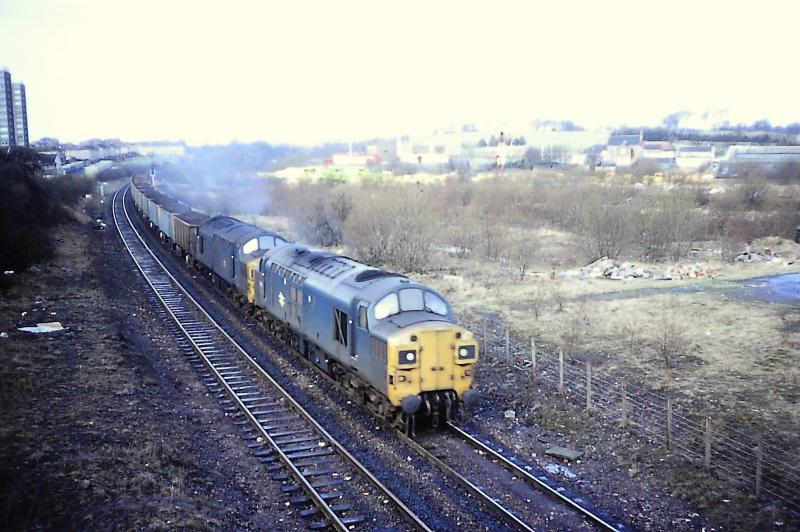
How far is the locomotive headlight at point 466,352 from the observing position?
13766 millimetres

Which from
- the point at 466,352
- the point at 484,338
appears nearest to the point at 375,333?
the point at 466,352

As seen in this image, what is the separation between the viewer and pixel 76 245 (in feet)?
133

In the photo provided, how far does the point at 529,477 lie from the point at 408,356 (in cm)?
323

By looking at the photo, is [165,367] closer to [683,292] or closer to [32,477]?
[32,477]

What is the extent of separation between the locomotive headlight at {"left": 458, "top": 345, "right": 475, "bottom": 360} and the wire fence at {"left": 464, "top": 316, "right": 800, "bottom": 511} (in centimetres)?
326

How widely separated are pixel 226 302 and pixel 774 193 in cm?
4190

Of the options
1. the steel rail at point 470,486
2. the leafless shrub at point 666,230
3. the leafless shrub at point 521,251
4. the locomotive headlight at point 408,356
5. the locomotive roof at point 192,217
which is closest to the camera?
the steel rail at point 470,486

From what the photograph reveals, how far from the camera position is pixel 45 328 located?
21719mm

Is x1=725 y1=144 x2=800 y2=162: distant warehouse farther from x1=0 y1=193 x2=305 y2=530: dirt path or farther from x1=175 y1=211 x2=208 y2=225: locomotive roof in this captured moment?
x1=0 y1=193 x2=305 y2=530: dirt path

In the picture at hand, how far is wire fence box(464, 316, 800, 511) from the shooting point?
1174 centimetres

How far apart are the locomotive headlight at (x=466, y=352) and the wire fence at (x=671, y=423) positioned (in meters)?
3.26

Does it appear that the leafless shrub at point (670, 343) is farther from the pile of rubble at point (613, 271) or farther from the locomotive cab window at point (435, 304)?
the pile of rubble at point (613, 271)

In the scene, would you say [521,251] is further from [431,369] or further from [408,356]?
[408,356]

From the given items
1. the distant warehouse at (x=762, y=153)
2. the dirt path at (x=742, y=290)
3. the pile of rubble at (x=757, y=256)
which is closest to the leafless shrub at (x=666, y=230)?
the pile of rubble at (x=757, y=256)
